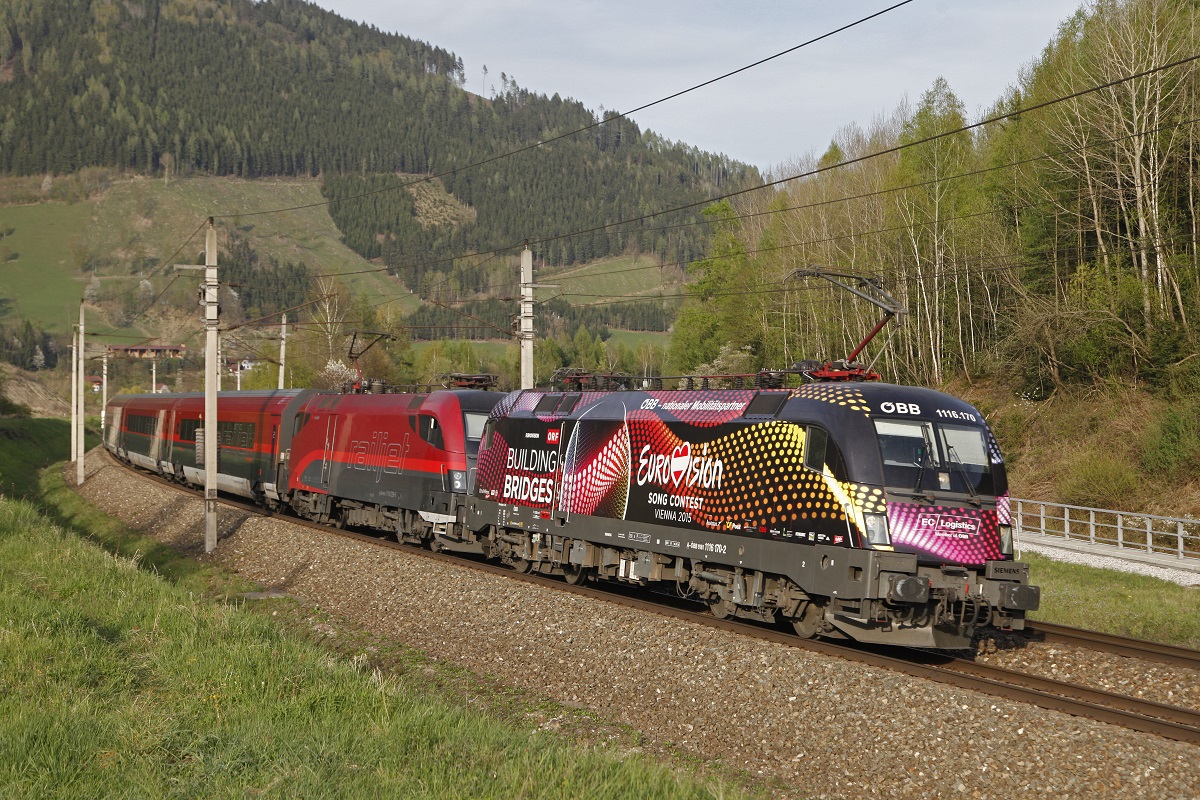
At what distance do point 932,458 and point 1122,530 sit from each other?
15.5m

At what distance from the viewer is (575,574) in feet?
62.0

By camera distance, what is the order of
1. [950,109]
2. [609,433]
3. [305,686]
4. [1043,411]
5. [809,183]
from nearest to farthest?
[305,686], [609,433], [1043,411], [950,109], [809,183]

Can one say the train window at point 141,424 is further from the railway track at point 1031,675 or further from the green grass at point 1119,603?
the green grass at point 1119,603

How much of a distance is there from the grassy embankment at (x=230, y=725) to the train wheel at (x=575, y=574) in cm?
586

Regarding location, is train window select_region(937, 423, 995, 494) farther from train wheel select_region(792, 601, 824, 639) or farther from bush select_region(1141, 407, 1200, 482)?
bush select_region(1141, 407, 1200, 482)

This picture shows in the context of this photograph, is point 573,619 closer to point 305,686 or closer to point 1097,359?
point 305,686

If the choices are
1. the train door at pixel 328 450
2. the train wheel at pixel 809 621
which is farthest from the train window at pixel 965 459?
the train door at pixel 328 450

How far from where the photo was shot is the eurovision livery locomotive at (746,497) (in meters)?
12.4

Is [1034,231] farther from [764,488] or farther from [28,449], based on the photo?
[28,449]

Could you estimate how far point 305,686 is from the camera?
33.3 ft

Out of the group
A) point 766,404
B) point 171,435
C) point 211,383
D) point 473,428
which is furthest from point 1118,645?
point 171,435

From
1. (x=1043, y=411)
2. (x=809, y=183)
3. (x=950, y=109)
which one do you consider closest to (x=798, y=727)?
(x=1043, y=411)

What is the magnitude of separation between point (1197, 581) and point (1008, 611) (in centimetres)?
1191

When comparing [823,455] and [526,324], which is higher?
[526,324]
